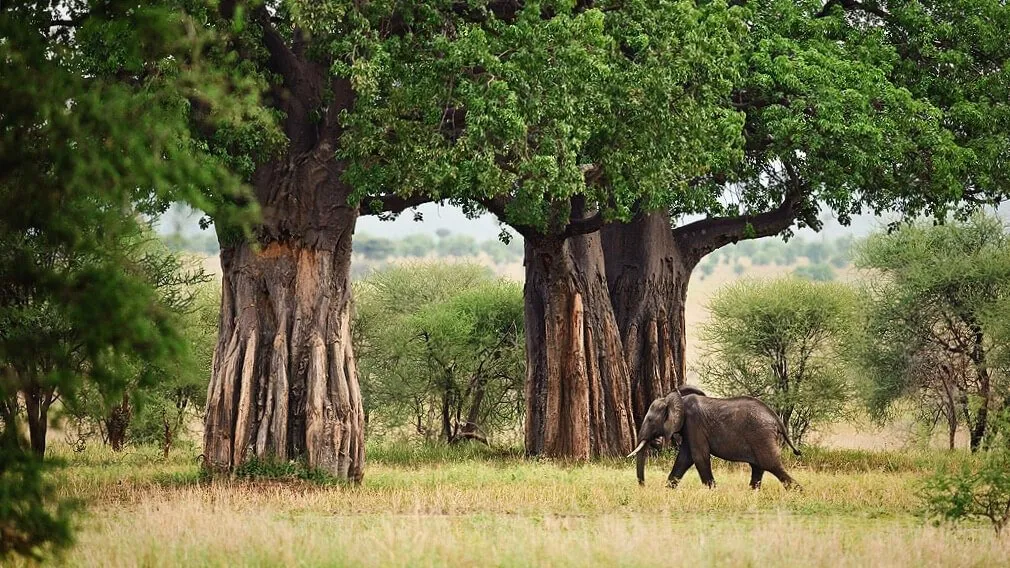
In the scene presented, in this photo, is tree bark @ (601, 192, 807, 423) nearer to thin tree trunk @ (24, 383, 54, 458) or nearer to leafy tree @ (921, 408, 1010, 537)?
thin tree trunk @ (24, 383, 54, 458)

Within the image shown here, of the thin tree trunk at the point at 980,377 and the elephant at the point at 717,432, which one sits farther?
the thin tree trunk at the point at 980,377

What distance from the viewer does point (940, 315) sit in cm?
3806

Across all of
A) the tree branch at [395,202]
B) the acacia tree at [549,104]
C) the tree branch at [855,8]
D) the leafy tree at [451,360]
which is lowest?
the leafy tree at [451,360]

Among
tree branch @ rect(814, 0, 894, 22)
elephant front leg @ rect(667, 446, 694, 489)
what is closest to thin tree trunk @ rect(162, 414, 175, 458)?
elephant front leg @ rect(667, 446, 694, 489)

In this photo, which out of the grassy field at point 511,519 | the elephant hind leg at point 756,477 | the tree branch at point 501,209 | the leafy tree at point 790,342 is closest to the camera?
the grassy field at point 511,519

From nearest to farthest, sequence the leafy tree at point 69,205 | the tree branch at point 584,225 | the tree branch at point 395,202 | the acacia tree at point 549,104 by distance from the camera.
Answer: the leafy tree at point 69,205 < the acacia tree at point 549,104 < the tree branch at point 395,202 < the tree branch at point 584,225

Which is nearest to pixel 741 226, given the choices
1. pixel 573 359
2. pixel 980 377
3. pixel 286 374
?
pixel 573 359

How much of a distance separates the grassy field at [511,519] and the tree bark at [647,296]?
3.29 metres

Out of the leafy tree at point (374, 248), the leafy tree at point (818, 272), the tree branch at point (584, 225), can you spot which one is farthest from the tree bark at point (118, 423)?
the leafy tree at point (374, 248)

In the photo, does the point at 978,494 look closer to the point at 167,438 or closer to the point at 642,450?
the point at 642,450

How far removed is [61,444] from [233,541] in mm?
22347

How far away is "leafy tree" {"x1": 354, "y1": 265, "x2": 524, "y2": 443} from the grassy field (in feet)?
33.7

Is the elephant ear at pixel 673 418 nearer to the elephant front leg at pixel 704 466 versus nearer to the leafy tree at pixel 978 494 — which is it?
the elephant front leg at pixel 704 466

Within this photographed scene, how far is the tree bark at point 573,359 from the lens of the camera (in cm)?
2889
